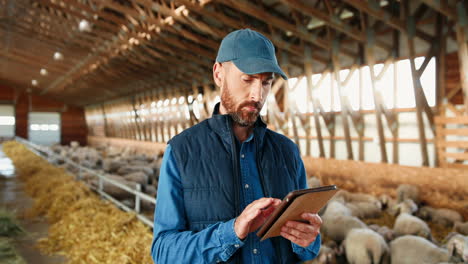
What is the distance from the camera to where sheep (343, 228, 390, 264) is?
4.62 meters

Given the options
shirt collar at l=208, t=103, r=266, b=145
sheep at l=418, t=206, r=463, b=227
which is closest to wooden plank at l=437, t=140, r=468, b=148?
sheep at l=418, t=206, r=463, b=227

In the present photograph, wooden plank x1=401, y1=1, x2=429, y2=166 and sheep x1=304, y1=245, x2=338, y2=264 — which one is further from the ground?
wooden plank x1=401, y1=1, x2=429, y2=166

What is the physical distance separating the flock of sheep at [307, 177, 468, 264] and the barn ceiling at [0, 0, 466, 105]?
11.7 ft

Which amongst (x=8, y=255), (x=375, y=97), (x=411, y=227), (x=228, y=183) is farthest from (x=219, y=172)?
(x=375, y=97)

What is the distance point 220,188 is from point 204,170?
3.5 inches

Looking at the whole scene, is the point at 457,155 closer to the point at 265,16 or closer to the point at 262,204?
the point at 265,16

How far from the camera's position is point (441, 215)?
7230 mm

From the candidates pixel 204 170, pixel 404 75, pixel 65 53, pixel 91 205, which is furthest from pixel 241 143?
pixel 65 53

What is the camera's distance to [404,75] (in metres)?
8.91

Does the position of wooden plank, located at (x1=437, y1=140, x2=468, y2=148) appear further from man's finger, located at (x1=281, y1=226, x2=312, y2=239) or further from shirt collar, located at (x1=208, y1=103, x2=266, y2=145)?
man's finger, located at (x1=281, y1=226, x2=312, y2=239)

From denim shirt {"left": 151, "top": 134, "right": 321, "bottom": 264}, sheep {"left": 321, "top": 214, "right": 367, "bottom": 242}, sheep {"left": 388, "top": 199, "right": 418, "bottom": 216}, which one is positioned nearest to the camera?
denim shirt {"left": 151, "top": 134, "right": 321, "bottom": 264}

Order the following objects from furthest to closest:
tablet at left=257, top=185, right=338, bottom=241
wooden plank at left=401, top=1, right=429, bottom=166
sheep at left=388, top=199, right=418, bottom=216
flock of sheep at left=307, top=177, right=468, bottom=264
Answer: wooden plank at left=401, top=1, right=429, bottom=166 < sheep at left=388, top=199, right=418, bottom=216 < flock of sheep at left=307, top=177, right=468, bottom=264 < tablet at left=257, top=185, right=338, bottom=241

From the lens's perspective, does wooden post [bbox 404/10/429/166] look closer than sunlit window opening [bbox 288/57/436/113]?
Yes

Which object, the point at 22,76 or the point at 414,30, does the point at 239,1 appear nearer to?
the point at 414,30
